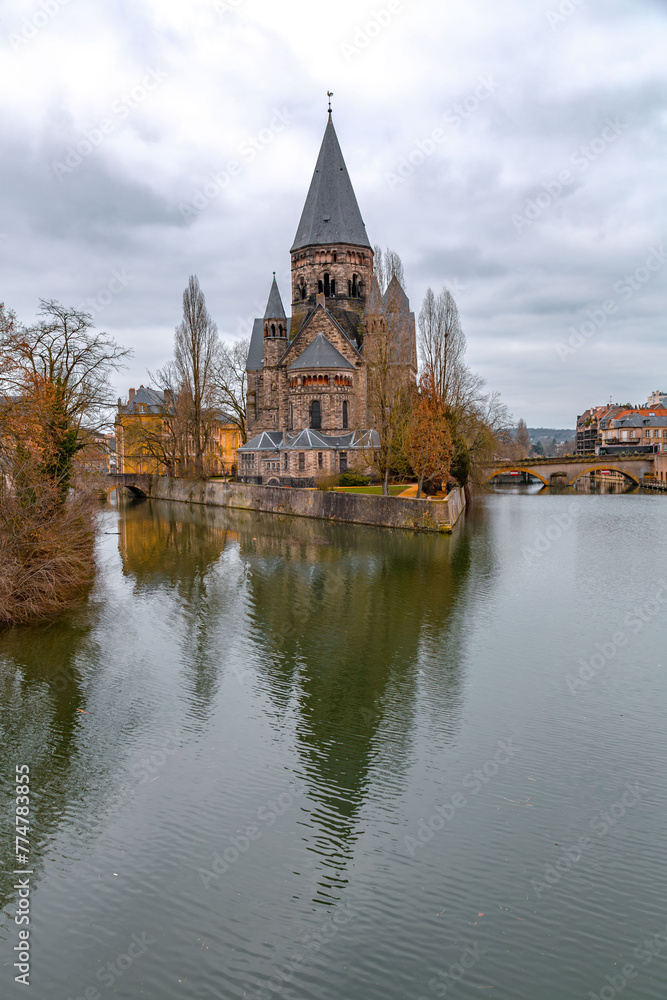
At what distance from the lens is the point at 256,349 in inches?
2429

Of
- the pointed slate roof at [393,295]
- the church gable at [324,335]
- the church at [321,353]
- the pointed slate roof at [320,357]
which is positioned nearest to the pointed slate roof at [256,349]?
the church at [321,353]

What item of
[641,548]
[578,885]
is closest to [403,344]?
[641,548]

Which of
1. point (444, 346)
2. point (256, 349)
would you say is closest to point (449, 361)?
point (444, 346)

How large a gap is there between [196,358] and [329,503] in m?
17.5

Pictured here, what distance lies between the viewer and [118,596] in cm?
2141

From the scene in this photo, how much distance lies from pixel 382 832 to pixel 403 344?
112 feet

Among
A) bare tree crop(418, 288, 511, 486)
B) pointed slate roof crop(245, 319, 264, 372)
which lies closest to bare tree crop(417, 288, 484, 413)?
bare tree crop(418, 288, 511, 486)

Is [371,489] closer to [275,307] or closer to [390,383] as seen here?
[390,383]

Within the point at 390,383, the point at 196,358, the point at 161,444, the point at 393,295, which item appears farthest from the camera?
the point at 161,444

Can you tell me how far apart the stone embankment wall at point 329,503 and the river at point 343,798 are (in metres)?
13.2

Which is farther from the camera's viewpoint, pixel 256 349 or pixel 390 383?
pixel 256 349

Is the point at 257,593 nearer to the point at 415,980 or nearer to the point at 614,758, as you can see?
the point at 614,758

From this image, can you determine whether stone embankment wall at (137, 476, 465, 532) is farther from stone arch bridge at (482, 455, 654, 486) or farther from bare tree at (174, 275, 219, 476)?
stone arch bridge at (482, 455, 654, 486)

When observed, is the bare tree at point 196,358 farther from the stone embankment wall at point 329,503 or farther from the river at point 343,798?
the river at point 343,798
